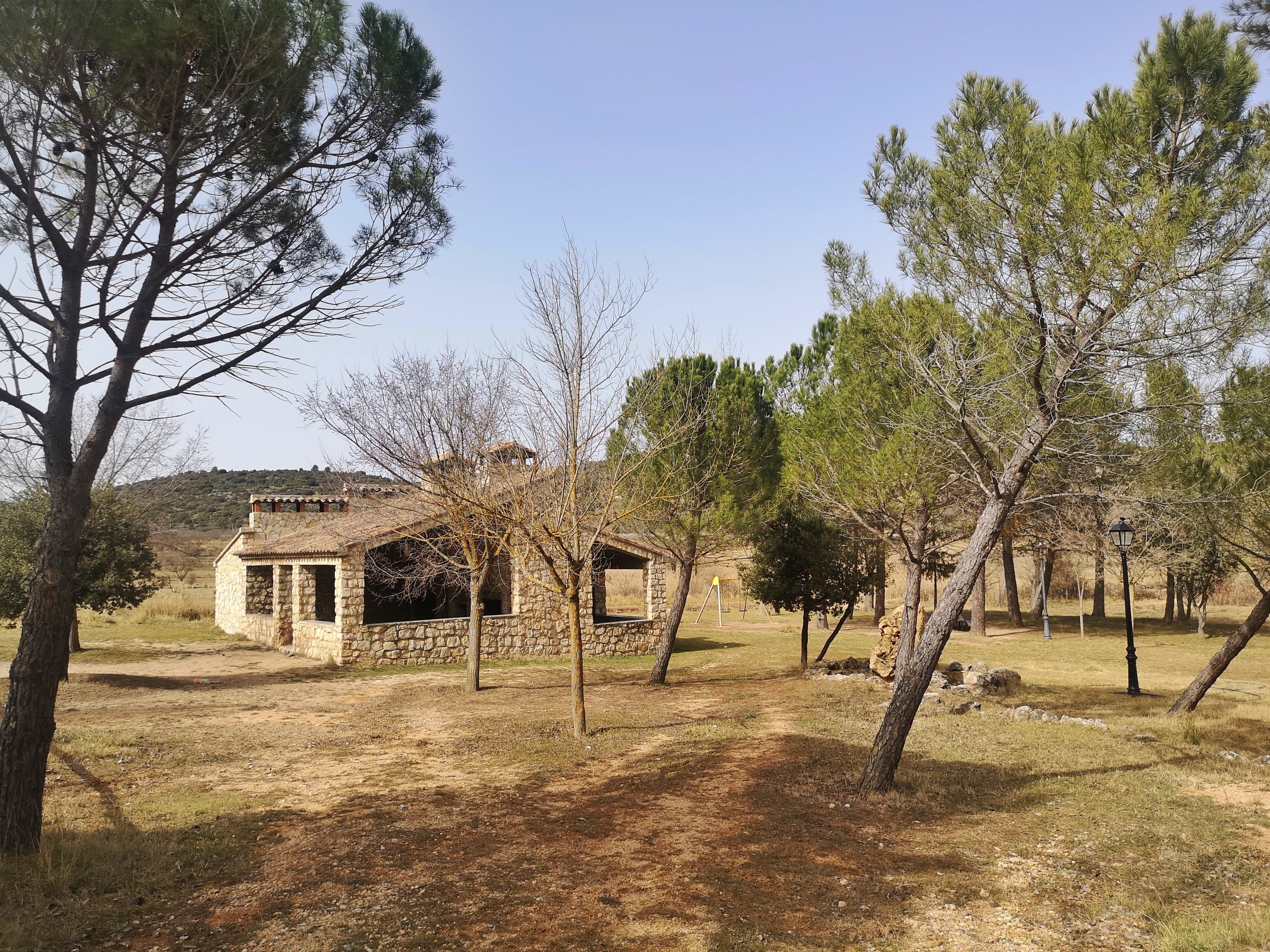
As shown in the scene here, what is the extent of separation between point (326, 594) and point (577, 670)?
17105 mm

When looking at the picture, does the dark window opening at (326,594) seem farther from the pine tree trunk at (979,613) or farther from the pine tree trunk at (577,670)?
the pine tree trunk at (979,613)

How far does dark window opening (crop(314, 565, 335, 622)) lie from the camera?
82.4ft

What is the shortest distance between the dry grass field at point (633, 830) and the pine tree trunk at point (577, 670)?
246 mm

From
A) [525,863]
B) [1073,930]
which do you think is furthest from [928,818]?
[525,863]

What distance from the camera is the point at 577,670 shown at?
35.6 feet

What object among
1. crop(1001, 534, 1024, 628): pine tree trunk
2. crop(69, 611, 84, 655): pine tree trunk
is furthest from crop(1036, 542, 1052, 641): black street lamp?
crop(69, 611, 84, 655): pine tree trunk

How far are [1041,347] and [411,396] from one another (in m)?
8.77

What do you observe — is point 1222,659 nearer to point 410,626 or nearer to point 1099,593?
point 410,626

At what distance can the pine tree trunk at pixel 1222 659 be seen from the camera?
11891mm

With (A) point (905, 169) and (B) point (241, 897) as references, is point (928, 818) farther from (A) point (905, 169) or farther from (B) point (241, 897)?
(A) point (905, 169)

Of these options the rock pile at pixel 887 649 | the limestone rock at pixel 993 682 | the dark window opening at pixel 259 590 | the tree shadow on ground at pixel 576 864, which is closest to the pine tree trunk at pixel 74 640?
the dark window opening at pixel 259 590

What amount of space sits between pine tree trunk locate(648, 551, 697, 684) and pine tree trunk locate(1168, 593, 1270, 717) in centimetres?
836

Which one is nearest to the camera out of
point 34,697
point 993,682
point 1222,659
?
point 34,697

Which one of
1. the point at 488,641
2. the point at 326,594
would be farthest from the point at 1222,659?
the point at 326,594
